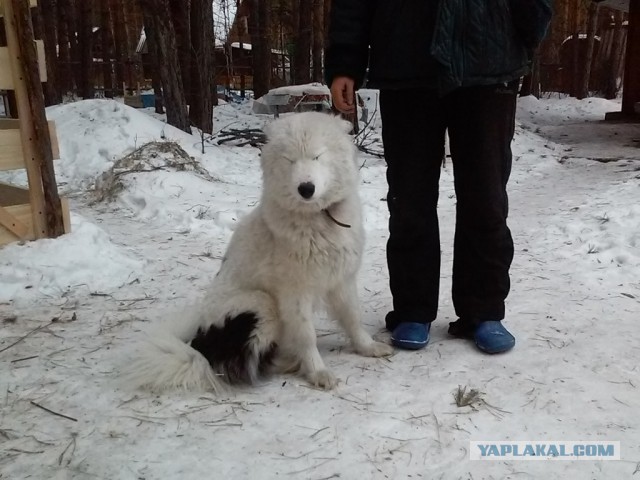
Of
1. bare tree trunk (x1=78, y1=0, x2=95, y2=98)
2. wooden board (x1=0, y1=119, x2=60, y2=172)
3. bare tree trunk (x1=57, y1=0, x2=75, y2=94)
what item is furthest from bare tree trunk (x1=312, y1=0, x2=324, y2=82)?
wooden board (x1=0, y1=119, x2=60, y2=172)

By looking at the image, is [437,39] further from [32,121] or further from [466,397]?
[32,121]

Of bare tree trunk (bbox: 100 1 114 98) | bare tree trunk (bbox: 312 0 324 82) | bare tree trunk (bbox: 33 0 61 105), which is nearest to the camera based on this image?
bare tree trunk (bbox: 312 0 324 82)

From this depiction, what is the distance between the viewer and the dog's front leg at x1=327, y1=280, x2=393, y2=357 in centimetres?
248

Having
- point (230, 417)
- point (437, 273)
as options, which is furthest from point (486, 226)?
point (230, 417)

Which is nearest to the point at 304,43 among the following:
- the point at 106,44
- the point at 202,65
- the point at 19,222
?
the point at 202,65

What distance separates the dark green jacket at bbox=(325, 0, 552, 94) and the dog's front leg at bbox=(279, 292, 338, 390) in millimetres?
1027

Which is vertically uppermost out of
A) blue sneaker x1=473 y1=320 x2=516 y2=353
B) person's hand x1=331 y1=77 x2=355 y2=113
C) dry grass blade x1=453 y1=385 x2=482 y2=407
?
person's hand x1=331 y1=77 x2=355 y2=113

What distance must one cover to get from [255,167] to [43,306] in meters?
4.58

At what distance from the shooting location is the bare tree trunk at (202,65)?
916cm

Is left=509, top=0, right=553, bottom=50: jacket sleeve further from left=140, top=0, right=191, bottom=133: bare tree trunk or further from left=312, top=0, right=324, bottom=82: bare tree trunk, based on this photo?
left=312, top=0, right=324, bottom=82: bare tree trunk

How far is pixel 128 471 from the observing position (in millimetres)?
1709

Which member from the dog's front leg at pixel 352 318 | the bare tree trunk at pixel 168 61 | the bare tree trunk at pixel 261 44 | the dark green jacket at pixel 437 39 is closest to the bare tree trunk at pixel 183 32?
the bare tree trunk at pixel 168 61

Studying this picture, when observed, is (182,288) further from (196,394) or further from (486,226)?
(486,226)

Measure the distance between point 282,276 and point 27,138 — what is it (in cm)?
267
